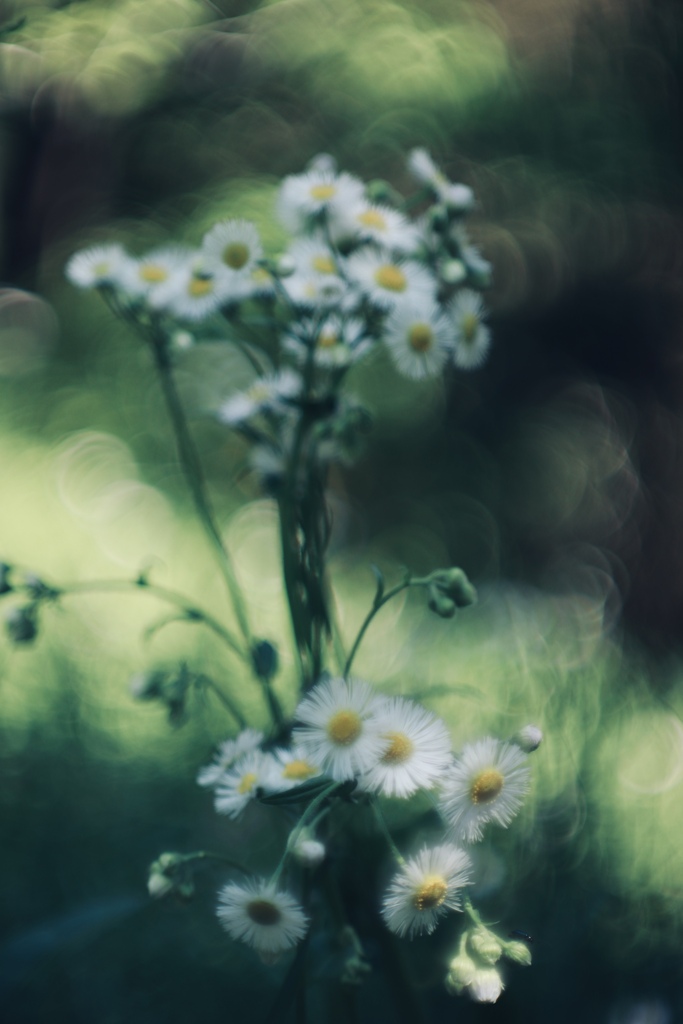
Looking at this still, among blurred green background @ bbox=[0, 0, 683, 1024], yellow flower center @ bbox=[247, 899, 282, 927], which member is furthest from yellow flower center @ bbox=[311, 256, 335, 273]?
blurred green background @ bbox=[0, 0, 683, 1024]

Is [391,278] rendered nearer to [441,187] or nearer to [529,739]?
[441,187]

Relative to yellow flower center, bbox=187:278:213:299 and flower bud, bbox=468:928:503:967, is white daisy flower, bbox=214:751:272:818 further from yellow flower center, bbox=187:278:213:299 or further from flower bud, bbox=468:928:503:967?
yellow flower center, bbox=187:278:213:299

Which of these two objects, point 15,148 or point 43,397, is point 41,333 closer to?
point 43,397

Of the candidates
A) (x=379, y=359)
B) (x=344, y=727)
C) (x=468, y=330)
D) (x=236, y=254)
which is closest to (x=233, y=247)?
(x=236, y=254)

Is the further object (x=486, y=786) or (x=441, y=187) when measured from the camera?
(x=441, y=187)

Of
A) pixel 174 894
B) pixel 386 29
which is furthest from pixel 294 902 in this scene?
pixel 386 29

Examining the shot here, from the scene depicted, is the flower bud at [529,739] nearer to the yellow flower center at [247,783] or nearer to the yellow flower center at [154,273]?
the yellow flower center at [247,783]
